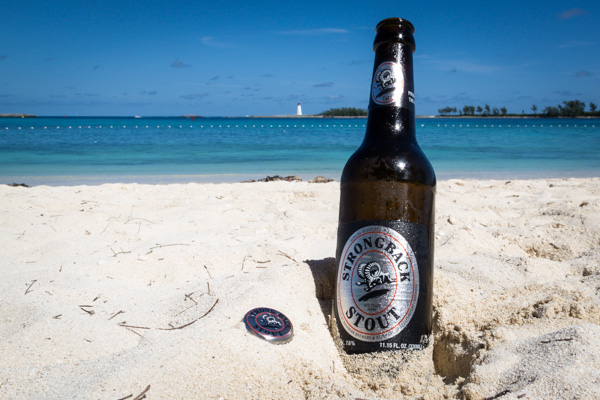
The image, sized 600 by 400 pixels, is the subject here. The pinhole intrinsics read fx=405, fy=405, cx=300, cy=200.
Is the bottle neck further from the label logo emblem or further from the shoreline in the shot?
the shoreline

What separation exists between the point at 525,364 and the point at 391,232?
0.60 m

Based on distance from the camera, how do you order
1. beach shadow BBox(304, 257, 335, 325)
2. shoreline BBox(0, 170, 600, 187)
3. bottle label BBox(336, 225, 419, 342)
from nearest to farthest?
bottle label BBox(336, 225, 419, 342) < beach shadow BBox(304, 257, 335, 325) < shoreline BBox(0, 170, 600, 187)

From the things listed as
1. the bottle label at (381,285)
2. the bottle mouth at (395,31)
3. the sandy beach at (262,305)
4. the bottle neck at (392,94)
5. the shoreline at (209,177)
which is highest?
the bottle mouth at (395,31)

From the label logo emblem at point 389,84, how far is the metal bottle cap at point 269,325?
38.6 inches

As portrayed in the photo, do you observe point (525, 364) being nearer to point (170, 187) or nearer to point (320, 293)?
point (320, 293)

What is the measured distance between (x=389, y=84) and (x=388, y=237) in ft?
2.10

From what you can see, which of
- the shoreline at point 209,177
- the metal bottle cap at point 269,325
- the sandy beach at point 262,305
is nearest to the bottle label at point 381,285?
the sandy beach at point 262,305

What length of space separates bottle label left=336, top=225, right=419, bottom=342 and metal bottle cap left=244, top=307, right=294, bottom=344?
238 mm

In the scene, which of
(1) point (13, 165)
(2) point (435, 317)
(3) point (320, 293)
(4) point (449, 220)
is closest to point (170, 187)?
(4) point (449, 220)

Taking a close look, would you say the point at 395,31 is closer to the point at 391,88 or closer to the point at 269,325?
the point at 391,88

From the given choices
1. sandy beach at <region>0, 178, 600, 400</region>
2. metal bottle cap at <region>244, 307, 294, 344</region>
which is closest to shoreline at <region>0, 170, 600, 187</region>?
sandy beach at <region>0, 178, 600, 400</region>

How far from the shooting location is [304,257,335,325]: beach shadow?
1820 millimetres

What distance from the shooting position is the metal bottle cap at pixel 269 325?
4.98 feet

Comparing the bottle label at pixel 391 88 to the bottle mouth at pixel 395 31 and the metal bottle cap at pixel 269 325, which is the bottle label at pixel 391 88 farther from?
the metal bottle cap at pixel 269 325
